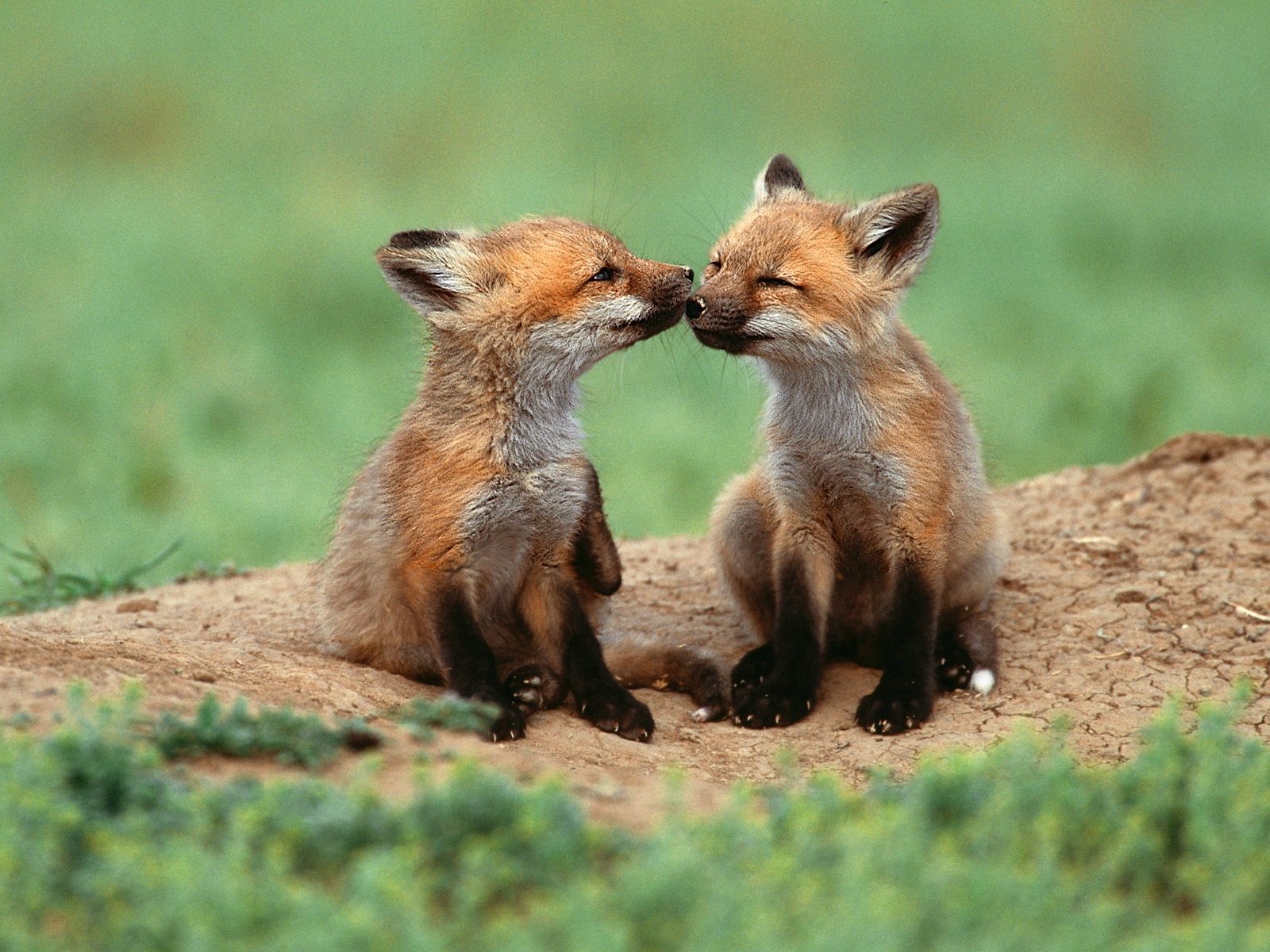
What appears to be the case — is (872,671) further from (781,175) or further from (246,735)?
(246,735)

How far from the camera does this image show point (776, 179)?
26.2ft

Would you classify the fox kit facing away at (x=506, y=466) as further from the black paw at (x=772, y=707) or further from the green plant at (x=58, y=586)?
the green plant at (x=58, y=586)

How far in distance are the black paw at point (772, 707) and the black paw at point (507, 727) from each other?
1.06 metres

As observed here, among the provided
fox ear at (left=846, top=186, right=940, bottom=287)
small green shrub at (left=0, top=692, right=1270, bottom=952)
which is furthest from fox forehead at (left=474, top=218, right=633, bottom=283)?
small green shrub at (left=0, top=692, right=1270, bottom=952)

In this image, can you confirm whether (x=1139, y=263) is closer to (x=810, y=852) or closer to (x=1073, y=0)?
(x=1073, y=0)

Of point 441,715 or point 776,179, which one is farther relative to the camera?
point 776,179

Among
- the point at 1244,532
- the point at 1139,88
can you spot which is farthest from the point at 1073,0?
the point at 1244,532

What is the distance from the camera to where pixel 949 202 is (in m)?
18.7

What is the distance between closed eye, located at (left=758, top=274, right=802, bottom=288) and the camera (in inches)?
269

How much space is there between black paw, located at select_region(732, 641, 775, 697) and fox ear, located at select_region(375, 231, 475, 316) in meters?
2.23

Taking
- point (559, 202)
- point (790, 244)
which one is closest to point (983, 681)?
point (790, 244)

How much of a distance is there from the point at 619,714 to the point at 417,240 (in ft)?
7.49

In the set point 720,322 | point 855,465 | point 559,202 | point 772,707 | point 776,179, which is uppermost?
point 559,202

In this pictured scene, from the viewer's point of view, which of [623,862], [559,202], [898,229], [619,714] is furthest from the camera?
[559,202]
